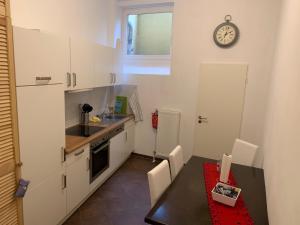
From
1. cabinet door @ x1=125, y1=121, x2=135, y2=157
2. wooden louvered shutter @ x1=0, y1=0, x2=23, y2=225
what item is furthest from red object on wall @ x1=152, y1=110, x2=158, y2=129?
wooden louvered shutter @ x1=0, y1=0, x2=23, y2=225

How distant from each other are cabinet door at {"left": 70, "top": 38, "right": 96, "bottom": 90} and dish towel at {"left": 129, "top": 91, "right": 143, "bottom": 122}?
1.11 metres

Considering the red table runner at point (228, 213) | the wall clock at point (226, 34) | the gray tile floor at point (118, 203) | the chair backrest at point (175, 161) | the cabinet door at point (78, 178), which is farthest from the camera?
the wall clock at point (226, 34)

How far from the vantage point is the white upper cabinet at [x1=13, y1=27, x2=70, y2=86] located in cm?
161

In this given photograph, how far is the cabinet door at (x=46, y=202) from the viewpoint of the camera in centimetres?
186

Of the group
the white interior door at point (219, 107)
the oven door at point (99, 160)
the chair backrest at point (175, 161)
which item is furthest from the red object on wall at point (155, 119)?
the chair backrest at point (175, 161)

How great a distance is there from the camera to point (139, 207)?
9.05ft

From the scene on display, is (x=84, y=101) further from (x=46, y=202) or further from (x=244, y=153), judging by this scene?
(x=244, y=153)

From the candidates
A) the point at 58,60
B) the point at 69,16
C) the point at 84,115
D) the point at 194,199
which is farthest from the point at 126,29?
the point at 194,199

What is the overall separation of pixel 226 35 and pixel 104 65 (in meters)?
1.85

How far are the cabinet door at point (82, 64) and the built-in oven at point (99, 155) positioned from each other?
73 centimetres

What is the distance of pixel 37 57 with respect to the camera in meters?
1.77

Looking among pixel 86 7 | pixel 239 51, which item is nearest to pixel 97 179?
pixel 86 7

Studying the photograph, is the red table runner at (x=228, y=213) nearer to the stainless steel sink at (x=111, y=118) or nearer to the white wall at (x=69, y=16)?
the stainless steel sink at (x=111, y=118)

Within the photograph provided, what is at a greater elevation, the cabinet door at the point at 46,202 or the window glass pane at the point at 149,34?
the window glass pane at the point at 149,34
